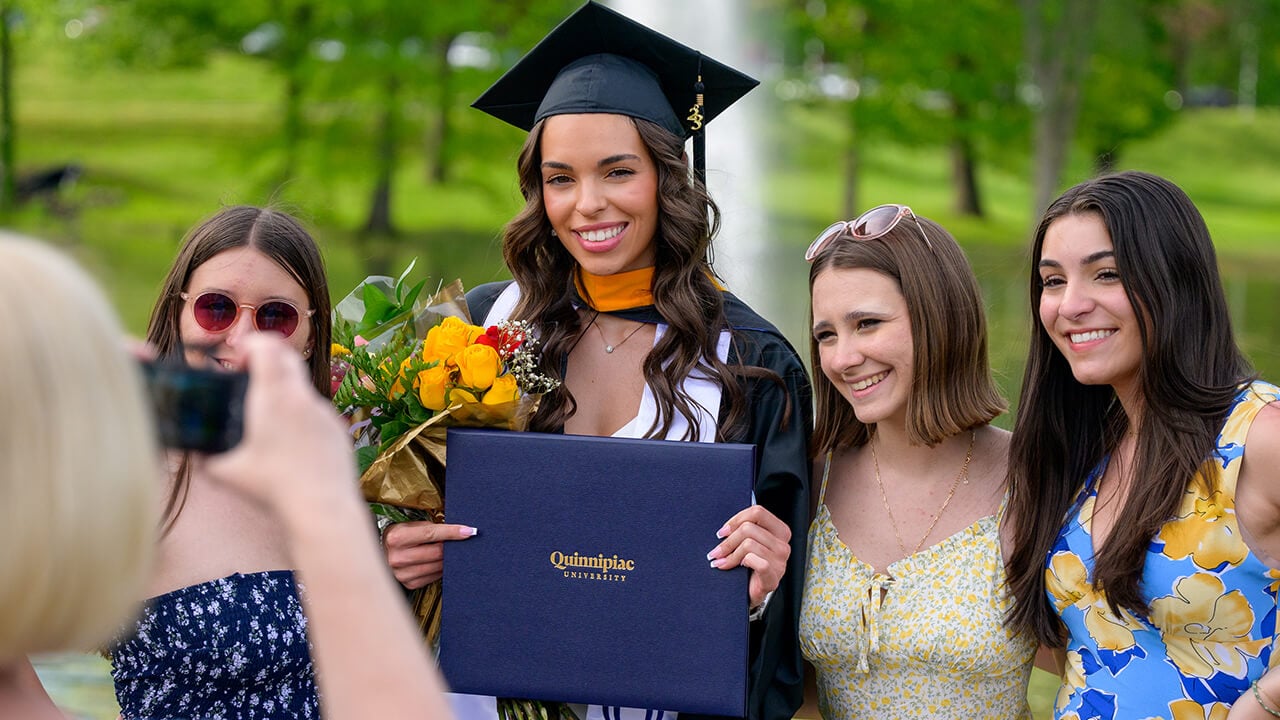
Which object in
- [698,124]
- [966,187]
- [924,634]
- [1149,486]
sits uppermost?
[966,187]

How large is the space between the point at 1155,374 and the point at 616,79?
57.5 inches

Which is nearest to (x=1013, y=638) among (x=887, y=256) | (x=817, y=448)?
(x=817, y=448)

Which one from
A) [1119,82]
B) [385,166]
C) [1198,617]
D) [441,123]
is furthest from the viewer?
[1119,82]

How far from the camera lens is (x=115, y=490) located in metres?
1.33

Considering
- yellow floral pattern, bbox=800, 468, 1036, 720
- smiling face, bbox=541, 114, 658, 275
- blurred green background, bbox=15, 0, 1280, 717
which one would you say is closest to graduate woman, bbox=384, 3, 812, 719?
smiling face, bbox=541, 114, 658, 275

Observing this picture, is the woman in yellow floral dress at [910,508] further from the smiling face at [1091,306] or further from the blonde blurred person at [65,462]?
the blonde blurred person at [65,462]

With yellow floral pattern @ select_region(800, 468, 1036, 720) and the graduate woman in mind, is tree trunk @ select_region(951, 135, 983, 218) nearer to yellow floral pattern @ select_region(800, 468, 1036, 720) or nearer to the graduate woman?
the graduate woman

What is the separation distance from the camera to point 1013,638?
3.02 metres

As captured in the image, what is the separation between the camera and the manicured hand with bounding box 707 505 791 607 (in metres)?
2.78

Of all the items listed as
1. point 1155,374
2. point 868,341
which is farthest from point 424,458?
point 1155,374

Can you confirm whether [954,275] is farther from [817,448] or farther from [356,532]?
[356,532]

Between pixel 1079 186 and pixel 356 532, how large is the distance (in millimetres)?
2118

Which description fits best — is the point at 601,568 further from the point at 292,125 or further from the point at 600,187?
the point at 292,125

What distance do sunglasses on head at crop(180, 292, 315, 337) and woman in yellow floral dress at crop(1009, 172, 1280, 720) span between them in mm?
1689
